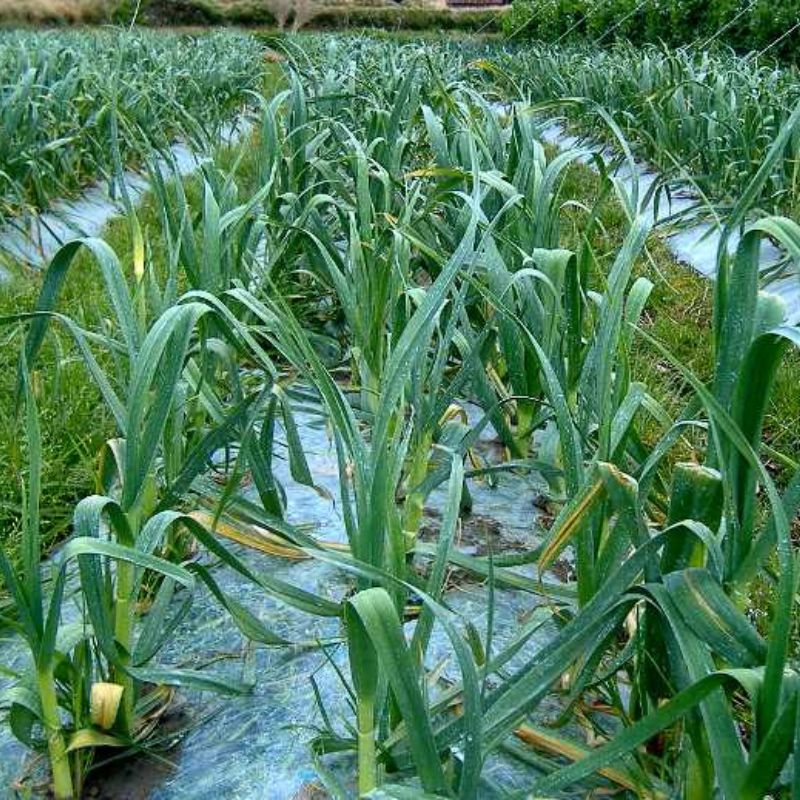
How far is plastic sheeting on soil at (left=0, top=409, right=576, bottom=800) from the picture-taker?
1227 mm

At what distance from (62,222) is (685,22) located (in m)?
10.1

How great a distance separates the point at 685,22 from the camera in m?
12.3

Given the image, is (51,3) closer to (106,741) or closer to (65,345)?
(65,345)

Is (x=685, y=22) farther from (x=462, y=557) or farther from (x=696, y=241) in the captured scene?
(x=462, y=557)

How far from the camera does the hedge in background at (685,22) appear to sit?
9.88m

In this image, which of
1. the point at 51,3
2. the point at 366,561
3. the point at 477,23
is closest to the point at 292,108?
the point at 366,561

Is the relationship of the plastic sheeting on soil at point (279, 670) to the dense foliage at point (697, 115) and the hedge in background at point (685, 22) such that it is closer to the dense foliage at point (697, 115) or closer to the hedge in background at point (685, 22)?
the dense foliage at point (697, 115)

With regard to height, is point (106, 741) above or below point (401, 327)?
below

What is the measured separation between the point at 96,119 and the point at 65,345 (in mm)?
1996

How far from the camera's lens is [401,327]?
1848mm

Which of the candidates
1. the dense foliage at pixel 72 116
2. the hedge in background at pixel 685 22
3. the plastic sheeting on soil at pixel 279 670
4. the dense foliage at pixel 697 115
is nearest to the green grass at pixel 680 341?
the dense foliage at pixel 697 115

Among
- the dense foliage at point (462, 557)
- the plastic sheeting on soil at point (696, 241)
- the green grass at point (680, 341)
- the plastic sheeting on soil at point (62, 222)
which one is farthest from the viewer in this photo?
the plastic sheeting on soil at point (62, 222)

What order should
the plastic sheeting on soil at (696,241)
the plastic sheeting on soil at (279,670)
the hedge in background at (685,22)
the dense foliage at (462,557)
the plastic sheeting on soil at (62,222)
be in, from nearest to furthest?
the dense foliage at (462,557) → the plastic sheeting on soil at (279,670) → the plastic sheeting on soil at (696,241) → the plastic sheeting on soil at (62,222) → the hedge in background at (685,22)

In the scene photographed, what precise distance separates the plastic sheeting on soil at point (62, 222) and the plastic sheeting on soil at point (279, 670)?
1515 mm
